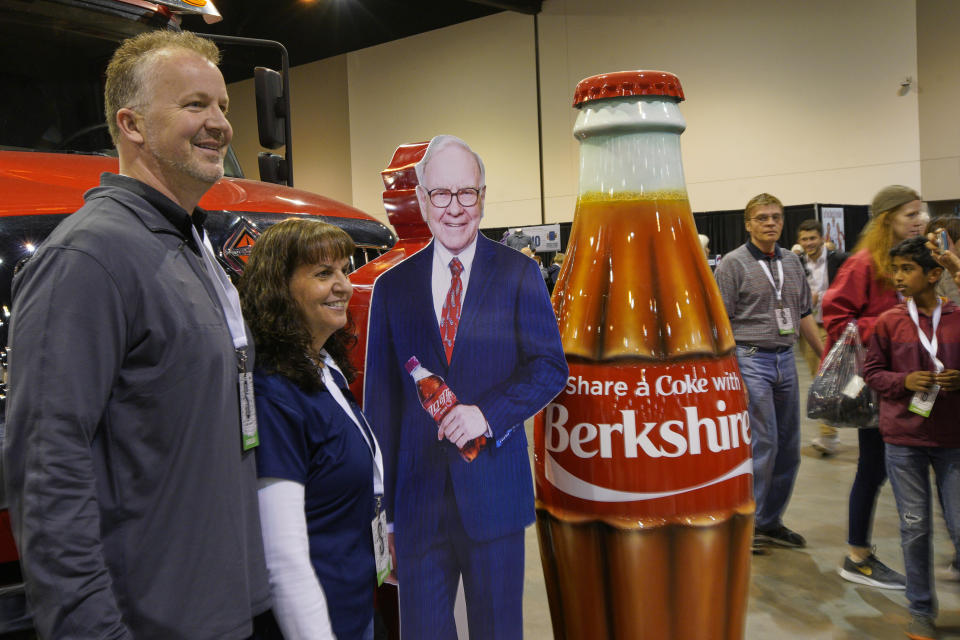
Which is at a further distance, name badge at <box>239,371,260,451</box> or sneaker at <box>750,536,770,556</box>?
sneaker at <box>750,536,770,556</box>

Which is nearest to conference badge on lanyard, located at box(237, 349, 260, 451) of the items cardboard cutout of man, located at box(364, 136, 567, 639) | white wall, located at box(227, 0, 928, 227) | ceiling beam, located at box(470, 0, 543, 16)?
cardboard cutout of man, located at box(364, 136, 567, 639)

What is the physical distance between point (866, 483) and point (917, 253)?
126cm

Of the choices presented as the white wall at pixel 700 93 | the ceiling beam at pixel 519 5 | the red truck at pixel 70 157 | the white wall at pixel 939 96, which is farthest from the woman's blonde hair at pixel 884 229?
the ceiling beam at pixel 519 5

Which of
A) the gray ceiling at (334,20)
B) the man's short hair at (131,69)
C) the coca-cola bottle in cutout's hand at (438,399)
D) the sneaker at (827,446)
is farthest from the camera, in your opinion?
the gray ceiling at (334,20)

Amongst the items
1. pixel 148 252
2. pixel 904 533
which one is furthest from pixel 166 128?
pixel 904 533

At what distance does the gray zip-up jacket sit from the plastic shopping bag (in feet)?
10.4

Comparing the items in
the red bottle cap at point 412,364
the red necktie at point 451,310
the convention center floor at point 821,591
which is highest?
the red necktie at point 451,310

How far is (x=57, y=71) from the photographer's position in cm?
362

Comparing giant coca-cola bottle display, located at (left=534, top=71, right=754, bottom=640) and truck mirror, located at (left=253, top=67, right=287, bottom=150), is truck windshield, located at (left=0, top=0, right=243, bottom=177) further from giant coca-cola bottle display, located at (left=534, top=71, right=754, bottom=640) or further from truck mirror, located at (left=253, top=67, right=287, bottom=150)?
giant coca-cola bottle display, located at (left=534, top=71, right=754, bottom=640)

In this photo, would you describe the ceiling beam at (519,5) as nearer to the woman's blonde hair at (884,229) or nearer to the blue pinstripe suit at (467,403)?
the woman's blonde hair at (884,229)

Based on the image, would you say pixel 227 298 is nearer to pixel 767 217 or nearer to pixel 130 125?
pixel 130 125

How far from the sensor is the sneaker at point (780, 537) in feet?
15.4

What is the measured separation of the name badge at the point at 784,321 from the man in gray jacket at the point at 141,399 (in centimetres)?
355

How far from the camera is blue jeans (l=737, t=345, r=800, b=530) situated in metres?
4.36
